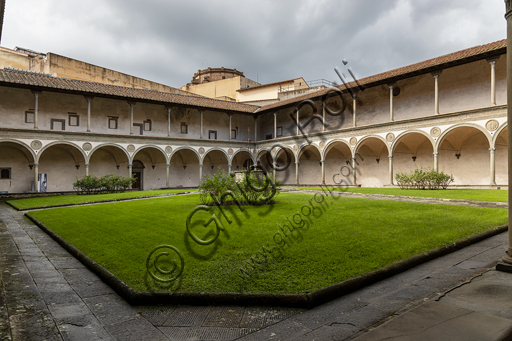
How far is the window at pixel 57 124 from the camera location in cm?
2458

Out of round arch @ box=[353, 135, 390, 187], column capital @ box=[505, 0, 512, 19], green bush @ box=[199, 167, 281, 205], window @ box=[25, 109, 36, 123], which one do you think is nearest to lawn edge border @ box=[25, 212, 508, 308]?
column capital @ box=[505, 0, 512, 19]

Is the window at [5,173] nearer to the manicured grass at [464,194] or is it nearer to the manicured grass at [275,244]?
the manicured grass at [275,244]

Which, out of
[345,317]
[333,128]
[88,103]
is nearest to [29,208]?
[88,103]

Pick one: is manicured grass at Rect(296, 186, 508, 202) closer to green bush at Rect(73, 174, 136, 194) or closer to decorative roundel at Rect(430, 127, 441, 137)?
decorative roundel at Rect(430, 127, 441, 137)

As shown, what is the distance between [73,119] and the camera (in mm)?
25578

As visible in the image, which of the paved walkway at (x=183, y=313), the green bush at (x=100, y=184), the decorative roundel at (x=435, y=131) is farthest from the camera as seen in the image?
the green bush at (x=100, y=184)

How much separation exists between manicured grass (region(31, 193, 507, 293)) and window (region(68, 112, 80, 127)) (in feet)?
63.3

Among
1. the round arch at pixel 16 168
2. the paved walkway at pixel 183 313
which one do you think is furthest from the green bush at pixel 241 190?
the round arch at pixel 16 168

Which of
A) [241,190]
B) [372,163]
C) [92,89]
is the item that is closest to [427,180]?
[372,163]

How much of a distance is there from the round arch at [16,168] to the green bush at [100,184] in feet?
17.3

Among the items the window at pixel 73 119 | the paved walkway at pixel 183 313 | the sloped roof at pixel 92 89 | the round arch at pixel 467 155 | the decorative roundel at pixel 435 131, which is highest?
the sloped roof at pixel 92 89

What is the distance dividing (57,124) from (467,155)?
98.7 feet

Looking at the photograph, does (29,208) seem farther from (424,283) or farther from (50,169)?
(424,283)

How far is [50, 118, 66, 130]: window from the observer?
24.6 m
